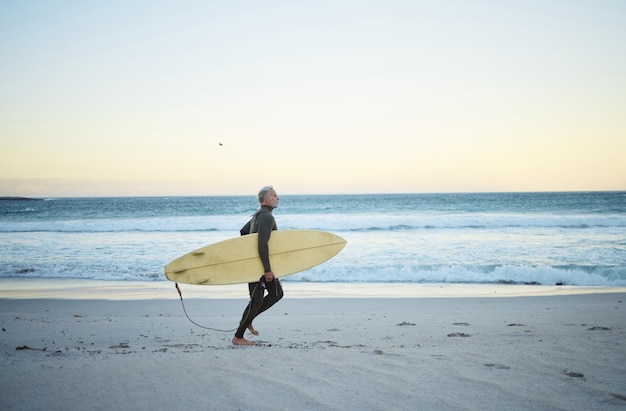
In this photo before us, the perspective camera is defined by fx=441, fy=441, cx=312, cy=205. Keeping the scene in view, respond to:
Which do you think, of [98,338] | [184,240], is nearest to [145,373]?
[98,338]

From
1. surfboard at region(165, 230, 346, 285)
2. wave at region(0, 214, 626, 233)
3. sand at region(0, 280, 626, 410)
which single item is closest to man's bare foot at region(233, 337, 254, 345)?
sand at region(0, 280, 626, 410)

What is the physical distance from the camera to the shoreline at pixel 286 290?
730 cm

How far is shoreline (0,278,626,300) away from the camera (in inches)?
288

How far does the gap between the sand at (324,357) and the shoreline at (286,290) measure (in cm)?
86

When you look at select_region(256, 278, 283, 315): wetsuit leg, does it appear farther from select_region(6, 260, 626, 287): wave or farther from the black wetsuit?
select_region(6, 260, 626, 287): wave

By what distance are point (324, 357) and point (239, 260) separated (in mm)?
1426

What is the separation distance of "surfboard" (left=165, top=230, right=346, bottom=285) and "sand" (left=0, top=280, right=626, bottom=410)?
625mm

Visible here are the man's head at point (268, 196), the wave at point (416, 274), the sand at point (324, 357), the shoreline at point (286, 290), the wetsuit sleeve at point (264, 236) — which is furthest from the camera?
the wave at point (416, 274)

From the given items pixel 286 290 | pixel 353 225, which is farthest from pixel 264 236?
pixel 353 225

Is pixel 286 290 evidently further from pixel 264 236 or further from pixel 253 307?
pixel 264 236

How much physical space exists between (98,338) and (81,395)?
1.91m

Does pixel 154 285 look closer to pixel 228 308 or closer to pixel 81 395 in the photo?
pixel 228 308

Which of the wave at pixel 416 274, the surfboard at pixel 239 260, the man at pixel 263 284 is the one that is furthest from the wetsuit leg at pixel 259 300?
the wave at pixel 416 274

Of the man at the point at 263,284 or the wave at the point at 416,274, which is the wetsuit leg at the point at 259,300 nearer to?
the man at the point at 263,284
